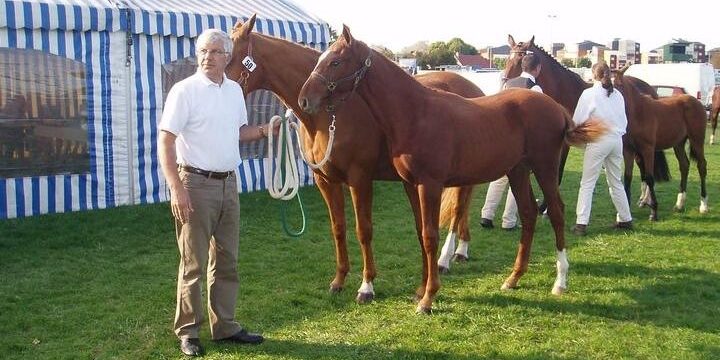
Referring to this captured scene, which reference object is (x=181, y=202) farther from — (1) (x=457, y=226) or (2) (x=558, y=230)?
(1) (x=457, y=226)

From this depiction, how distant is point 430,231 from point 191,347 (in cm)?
173

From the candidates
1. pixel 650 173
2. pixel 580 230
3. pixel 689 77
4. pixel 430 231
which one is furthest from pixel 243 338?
pixel 689 77

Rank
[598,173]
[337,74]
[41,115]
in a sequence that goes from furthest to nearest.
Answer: [41,115], [598,173], [337,74]

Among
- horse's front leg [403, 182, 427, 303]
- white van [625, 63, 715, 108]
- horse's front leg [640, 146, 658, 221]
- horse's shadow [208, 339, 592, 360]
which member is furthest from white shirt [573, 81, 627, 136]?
white van [625, 63, 715, 108]

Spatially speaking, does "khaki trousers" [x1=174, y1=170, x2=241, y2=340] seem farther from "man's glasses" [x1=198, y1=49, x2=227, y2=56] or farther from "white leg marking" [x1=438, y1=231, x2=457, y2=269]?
"white leg marking" [x1=438, y1=231, x2=457, y2=269]

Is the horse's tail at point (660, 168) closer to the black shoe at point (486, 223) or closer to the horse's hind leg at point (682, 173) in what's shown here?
the horse's hind leg at point (682, 173)

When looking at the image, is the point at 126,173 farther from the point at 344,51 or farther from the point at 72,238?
the point at 344,51

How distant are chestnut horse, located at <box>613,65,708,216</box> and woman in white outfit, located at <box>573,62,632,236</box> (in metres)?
0.88

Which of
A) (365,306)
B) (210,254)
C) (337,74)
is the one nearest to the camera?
(210,254)

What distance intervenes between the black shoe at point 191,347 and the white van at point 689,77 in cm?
2417

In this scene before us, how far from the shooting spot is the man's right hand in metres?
3.69

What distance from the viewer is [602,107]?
7.14 meters

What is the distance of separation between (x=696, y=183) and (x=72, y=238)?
365 inches

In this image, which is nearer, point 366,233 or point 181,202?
point 181,202
